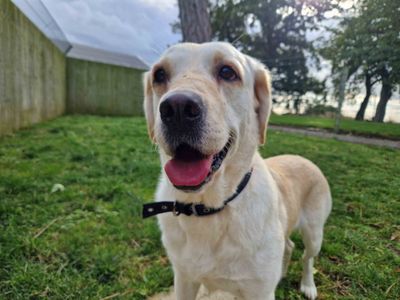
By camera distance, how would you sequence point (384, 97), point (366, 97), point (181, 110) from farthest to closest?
point (366, 97) < point (384, 97) < point (181, 110)

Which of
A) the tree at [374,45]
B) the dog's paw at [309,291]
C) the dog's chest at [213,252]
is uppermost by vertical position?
the tree at [374,45]

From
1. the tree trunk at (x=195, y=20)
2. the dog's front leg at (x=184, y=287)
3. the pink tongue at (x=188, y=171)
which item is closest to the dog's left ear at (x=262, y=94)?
the pink tongue at (x=188, y=171)

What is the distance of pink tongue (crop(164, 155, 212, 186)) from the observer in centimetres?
154

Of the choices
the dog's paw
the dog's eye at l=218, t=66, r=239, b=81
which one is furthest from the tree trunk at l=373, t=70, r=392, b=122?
the dog's eye at l=218, t=66, r=239, b=81

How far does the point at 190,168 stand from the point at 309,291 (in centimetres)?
Answer: 160

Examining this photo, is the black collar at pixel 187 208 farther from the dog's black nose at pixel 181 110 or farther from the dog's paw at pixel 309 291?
the dog's paw at pixel 309 291

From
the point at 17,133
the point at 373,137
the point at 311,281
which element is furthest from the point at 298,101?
the point at 311,281

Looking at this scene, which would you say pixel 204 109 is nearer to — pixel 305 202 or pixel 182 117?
pixel 182 117

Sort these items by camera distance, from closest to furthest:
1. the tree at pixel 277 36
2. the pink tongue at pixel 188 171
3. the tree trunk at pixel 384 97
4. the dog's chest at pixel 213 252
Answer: the pink tongue at pixel 188 171 → the dog's chest at pixel 213 252 → the tree trunk at pixel 384 97 → the tree at pixel 277 36

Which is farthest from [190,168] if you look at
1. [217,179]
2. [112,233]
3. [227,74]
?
[112,233]

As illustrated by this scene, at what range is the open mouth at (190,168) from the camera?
60.9 inches

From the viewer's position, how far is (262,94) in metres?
2.08

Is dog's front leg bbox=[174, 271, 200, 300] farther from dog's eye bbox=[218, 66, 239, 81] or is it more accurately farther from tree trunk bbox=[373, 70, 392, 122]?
tree trunk bbox=[373, 70, 392, 122]

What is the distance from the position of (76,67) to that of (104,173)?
10.8 metres
